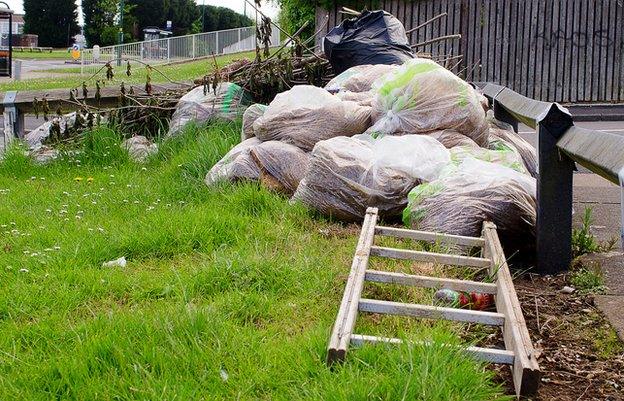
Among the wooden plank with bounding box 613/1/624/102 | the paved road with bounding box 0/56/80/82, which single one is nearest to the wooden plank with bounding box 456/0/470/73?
the wooden plank with bounding box 613/1/624/102

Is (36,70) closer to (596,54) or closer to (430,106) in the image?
(596,54)

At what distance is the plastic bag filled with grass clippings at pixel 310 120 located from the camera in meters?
5.55

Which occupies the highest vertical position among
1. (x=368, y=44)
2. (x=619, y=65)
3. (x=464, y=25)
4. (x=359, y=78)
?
(x=464, y=25)

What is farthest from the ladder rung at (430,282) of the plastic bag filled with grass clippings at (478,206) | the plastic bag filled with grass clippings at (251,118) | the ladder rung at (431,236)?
the plastic bag filled with grass clippings at (251,118)

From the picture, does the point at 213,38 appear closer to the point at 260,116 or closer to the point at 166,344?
the point at 260,116

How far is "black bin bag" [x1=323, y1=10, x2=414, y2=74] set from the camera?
7371 mm

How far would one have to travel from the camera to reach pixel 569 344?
3.09m

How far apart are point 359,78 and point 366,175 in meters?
2.03

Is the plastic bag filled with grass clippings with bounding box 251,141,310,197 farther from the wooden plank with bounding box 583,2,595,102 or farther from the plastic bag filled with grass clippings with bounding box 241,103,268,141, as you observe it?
the wooden plank with bounding box 583,2,595,102

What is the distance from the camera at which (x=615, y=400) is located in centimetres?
256

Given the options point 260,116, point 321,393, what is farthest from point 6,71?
point 321,393

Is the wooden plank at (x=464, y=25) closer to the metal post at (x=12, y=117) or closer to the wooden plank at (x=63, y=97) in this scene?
the wooden plank at (x=63, y=97)

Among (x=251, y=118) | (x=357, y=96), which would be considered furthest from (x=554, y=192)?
(x=251, y=118)

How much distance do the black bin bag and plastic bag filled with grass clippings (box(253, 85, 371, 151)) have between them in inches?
67.4
